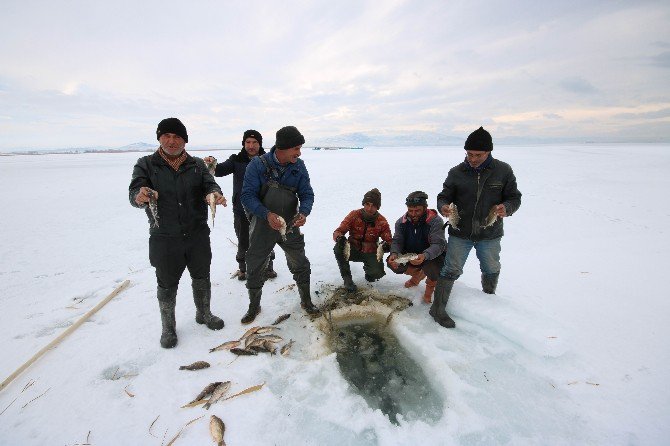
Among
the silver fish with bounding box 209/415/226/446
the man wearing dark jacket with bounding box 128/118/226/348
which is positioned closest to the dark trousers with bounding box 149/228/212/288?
the man wearing dark jacket with bounding box 128/118/226/348

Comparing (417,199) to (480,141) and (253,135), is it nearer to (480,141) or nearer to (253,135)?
(480,141)

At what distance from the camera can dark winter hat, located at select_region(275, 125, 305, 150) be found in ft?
11.7

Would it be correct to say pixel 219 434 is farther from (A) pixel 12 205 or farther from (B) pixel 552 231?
(A) pixel 12 205

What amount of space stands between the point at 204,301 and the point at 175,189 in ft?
5.00

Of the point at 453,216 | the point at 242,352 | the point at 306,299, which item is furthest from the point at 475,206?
the point at 242,352

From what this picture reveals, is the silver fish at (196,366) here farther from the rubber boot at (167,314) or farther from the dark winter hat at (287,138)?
the dark winter hat at (287,138)

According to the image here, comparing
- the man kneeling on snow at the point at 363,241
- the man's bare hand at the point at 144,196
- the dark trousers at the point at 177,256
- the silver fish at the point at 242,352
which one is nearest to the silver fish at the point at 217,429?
the silver fish at the point at 242,352

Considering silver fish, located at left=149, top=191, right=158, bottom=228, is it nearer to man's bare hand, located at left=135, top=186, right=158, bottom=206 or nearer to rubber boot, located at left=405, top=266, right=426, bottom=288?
man's bare hand, located at left=135, top=186, right=158, bottom=206

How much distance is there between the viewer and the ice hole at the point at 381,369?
285 cm

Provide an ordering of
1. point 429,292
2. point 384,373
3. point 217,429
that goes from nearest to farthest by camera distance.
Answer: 1. point 217,429
2. point 384,373
3. point 429,292

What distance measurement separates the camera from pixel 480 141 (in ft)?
11.7

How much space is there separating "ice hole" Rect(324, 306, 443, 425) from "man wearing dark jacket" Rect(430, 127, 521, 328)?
82cm

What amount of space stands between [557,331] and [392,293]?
6.93 ft

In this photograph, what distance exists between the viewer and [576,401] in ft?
9.11
